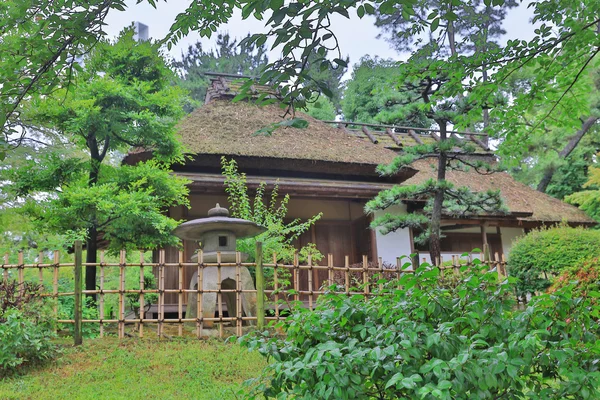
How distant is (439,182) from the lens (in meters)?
9.16

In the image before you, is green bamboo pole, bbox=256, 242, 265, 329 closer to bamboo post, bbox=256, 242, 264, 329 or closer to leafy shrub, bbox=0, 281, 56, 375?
bamboo post, bbox=256, 242, 264, 329

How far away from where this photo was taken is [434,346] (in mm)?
2639

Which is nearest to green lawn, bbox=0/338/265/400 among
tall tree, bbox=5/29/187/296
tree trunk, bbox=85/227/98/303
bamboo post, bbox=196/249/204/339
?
bamboo post, bbox=196/249/204/339

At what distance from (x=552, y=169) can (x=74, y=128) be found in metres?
14.9

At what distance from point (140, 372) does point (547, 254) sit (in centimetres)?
696

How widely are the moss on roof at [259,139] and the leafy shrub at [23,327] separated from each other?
453cm

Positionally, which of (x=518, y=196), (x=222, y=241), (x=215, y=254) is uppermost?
(x=518, y=196)

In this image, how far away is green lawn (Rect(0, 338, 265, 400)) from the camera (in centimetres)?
507

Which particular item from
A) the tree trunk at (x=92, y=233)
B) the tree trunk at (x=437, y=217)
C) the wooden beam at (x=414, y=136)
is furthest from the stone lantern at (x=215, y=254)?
the wooden beam at (x=414, y=136)

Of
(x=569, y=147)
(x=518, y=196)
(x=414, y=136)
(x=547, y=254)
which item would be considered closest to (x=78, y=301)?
(x=547, y=254)

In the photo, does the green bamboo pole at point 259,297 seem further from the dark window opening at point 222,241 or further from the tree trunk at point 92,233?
the tree trunk at point 92,233

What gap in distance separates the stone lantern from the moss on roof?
104 inches

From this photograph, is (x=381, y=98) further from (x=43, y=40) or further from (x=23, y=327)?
(x=43, y=40)

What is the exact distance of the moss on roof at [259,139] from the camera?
443 inches
